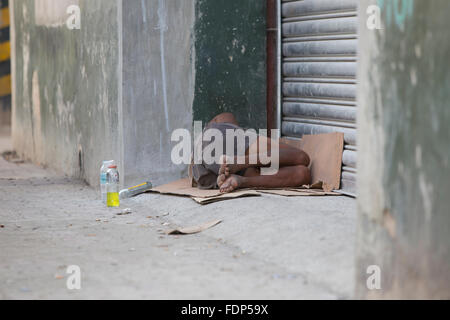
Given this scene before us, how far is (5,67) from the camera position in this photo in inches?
670

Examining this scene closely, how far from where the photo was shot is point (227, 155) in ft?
21.9

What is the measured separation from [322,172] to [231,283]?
277 cm

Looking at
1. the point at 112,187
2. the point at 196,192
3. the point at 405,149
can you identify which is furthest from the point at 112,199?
the point at 405,149

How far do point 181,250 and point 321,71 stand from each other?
2613 millimetres

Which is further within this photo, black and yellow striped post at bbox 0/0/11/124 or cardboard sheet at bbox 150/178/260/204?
black and yellow striped post at bbox 0/0/11/124

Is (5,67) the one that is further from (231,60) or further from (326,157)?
(326,157)

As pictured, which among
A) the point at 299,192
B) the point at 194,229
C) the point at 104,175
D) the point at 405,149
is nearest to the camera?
the point at 405,149

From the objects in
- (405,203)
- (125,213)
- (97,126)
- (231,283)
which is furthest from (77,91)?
(405,203)

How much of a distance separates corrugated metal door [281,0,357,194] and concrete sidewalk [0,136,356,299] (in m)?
0.82

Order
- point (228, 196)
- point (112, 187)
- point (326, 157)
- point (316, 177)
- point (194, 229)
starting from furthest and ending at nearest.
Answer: point (112, 187)
point (316, 177)
point (326, 157)
point (228, 196)
point (194, 229)

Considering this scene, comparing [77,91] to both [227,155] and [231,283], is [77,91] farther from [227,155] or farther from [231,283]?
[231,283]

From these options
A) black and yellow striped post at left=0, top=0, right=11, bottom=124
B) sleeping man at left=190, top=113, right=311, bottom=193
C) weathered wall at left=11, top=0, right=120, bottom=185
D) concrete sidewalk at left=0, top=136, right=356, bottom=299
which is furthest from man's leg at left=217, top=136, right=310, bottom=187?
black and yellow striped post at left=0, top=0, right=11, bottom=124

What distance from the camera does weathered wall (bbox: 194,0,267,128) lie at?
24.1 feet

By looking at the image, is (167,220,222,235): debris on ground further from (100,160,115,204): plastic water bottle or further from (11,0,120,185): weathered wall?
(11,0,120,185): weathered wall
